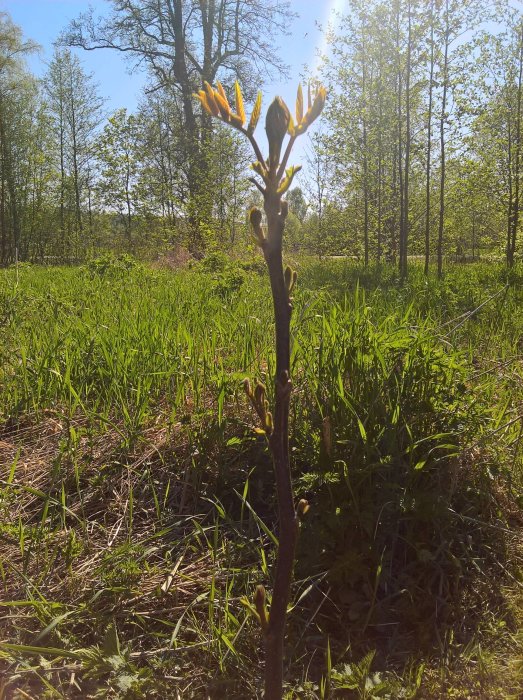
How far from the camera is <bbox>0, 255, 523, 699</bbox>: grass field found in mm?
1197

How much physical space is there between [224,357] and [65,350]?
889 mm

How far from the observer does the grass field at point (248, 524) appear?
1197 mm

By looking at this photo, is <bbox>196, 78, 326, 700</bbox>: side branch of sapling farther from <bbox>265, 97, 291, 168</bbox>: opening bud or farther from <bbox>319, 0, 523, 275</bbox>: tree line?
<bbox>319, 0, 523, 275</bbox>: tree line

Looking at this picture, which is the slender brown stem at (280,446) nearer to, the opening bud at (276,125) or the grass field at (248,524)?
the opening bud at (276,125)

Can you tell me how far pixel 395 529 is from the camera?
154cm

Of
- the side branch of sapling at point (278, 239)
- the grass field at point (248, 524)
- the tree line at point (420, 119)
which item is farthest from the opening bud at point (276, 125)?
the tree line at point (420, 119)

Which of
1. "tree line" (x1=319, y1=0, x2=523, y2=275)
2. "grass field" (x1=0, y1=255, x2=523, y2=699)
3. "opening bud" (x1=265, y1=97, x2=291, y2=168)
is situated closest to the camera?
"opening bud" (x1=265, y1=97, x2=291, y2=168)

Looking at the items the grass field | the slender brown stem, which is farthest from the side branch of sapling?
the grass field

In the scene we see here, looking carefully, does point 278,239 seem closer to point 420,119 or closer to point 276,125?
point 276,125

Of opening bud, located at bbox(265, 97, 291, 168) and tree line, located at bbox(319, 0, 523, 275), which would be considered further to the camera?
tree line, located at bbox(319, 0, 523, 275)

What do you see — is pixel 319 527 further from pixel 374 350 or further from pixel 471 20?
pixel 471 20

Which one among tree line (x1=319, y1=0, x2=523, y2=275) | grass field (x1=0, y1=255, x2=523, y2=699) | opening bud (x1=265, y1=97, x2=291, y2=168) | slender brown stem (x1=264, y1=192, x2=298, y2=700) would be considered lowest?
grass field (x1=0, y1=255, x2=523, y2=699)

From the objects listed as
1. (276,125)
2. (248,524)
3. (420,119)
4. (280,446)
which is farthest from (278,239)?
(420,119)

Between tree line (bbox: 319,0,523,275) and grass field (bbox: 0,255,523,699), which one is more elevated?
tree line (bbox: 319,0,523,275)
